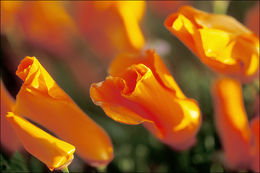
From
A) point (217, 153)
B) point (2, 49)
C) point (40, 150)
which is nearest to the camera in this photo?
point (40, 150)

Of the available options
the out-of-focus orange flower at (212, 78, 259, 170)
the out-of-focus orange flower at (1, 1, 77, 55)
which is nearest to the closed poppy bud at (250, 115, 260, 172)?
the out-of-focus orange flower at (212, 78, 259, 170)

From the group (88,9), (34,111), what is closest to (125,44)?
(88,9)

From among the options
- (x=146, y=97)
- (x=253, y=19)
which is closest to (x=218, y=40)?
(x=146, y=97)

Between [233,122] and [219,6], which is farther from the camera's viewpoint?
[219,6]

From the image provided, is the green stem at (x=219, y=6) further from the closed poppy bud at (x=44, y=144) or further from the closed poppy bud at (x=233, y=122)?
the closed poppy bud at (x=44, y=144)

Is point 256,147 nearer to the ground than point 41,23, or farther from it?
nearer to the ground

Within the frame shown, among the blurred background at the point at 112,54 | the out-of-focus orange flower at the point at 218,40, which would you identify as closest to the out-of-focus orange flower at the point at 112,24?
the blurred background at the point at 112,54

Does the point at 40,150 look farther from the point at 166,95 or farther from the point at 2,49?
the point at 2,49

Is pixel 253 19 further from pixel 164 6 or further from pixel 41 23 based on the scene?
pixel 41 23
